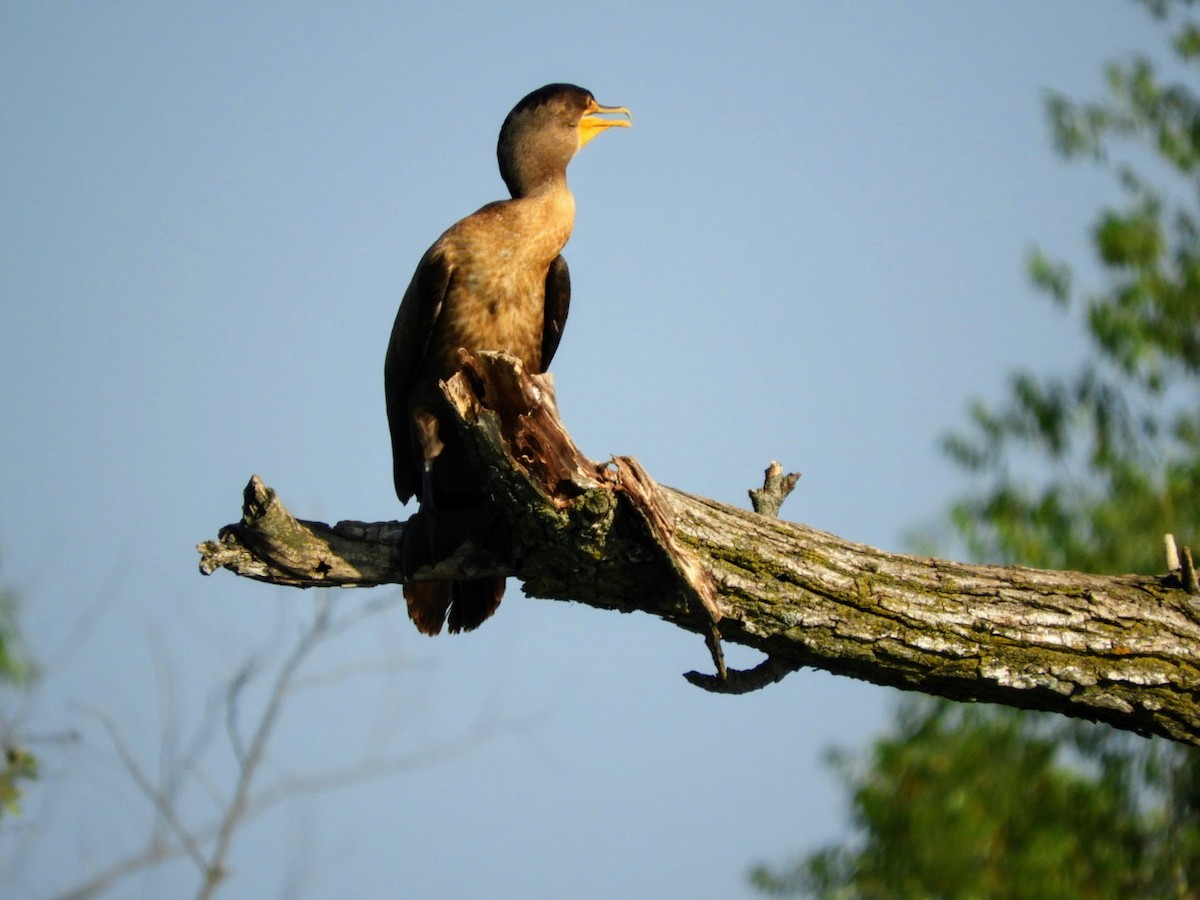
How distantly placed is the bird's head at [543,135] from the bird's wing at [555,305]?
319 millimetres

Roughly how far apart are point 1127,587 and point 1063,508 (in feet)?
14.1

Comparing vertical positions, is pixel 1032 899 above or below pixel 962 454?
below

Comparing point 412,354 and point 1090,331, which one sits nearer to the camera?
point 412,354

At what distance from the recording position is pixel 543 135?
4.96m

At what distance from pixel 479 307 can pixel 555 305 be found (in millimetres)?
419

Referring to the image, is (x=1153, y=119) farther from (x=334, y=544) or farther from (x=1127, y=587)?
(x=334, y=544)

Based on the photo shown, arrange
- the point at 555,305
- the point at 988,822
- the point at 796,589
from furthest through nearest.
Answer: the point at 988,822, the point at 555,305, the point at 796,589

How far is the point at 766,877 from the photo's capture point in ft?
23.6

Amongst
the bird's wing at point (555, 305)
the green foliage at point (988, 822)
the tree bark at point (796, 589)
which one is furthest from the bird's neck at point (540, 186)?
the green foliage at point (988, 822)

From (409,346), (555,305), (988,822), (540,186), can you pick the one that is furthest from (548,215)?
(988,822)

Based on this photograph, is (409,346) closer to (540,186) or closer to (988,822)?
(540,186)

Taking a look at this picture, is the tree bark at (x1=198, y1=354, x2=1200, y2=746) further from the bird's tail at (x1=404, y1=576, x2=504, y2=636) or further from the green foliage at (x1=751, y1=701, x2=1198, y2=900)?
the green foliage at (x1=751, y1=701, x2=1198, y2=900)

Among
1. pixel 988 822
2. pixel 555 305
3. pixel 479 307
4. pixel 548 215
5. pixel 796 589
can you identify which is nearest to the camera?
pixel 796 589

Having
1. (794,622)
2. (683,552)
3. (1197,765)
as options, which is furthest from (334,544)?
(1197,765)
